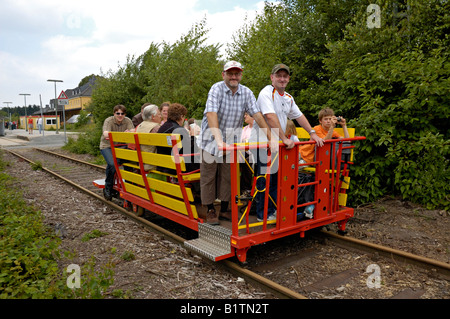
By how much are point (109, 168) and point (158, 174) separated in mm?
1845

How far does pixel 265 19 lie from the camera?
1040 cm

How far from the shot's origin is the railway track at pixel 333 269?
130 inches

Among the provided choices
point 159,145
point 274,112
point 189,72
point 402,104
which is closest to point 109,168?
point 159,145

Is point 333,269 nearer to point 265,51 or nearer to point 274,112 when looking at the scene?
point 274,112

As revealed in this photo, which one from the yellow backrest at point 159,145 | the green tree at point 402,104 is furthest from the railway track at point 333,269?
the green tree at point 402,104

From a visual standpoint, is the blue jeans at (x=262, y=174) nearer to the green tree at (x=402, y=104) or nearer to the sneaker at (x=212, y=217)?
the sneaker at (x=212, y=217)

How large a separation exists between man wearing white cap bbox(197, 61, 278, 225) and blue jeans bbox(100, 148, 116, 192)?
3.03m

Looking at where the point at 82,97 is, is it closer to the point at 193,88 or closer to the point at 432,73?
the point at 193,88

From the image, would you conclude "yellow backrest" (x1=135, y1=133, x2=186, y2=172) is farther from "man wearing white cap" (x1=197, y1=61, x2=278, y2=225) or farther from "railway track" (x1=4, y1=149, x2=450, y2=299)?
"railway track" (x1=4, y1=149, x2=450, y2=299)

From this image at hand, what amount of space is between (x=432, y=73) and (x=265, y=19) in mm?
6125
